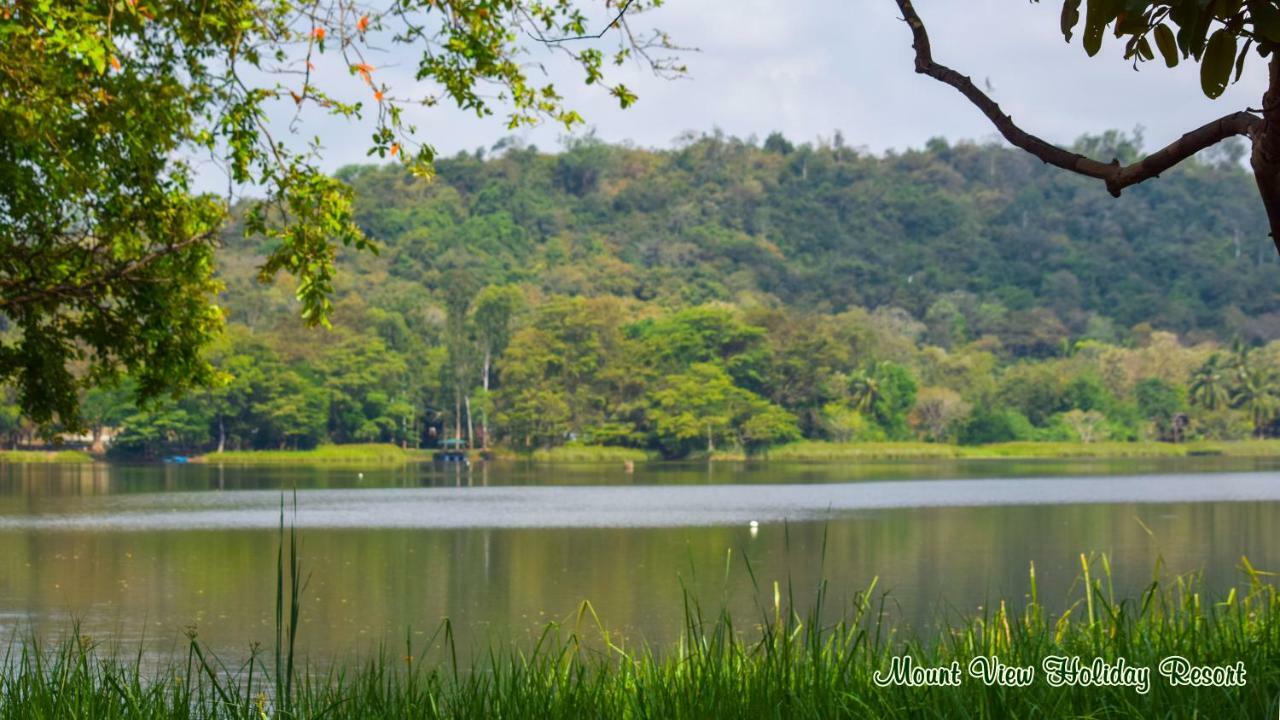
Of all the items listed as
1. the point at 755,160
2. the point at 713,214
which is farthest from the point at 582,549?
the point at 755,160

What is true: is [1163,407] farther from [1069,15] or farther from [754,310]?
[1069,15]

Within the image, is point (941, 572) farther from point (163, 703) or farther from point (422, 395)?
point (422, 395)

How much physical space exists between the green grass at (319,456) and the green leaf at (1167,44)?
59.1 metres

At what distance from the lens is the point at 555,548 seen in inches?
770

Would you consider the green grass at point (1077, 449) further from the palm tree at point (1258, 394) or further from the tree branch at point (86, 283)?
the tree branch at point (86, 283)

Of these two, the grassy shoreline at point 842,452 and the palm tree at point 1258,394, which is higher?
the palm tree at point 1258,394

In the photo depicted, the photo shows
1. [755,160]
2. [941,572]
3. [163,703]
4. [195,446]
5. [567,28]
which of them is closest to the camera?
[163,703]

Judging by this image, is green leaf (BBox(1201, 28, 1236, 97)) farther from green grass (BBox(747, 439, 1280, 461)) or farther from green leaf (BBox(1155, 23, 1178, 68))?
green grass (BBox(747, 439, 1280, 461))

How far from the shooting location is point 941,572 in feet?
51.4

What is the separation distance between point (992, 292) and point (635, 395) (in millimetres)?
36960

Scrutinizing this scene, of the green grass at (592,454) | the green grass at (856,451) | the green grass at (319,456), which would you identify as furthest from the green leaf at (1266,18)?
the green grass at (856,451)

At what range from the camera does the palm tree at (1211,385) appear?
67.4 meters

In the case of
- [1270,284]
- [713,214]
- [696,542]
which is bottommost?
[696,542]

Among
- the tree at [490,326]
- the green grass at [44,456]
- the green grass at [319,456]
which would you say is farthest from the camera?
the tree at [490,326]
